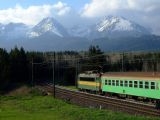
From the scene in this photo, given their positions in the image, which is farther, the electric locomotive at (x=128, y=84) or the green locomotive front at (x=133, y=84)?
the electric locomotive at (x=128, y=84)

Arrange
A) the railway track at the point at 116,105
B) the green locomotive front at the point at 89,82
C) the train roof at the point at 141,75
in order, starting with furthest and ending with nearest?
the green locomotive front at the point at 89,82
the train roof at the point at 141,75
the railway track at the point at 116,105

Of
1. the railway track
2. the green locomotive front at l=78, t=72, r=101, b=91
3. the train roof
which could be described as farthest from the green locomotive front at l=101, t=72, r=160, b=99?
the railway track

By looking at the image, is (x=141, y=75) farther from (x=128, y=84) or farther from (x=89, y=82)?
(x=89, y=82)

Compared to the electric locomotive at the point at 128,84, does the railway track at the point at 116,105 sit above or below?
below

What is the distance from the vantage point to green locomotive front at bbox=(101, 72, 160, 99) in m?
40.2

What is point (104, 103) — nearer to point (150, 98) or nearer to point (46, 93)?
point (150, 98)

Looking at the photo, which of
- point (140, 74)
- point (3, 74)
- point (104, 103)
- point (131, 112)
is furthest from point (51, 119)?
point (3, 74)

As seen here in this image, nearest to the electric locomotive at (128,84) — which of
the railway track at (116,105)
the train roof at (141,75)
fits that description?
the train roof at (141,75)

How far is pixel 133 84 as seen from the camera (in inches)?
1810

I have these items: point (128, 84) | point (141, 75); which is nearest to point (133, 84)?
point (128, 84)

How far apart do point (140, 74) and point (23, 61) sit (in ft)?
237

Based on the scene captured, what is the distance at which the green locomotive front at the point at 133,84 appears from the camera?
132 feet

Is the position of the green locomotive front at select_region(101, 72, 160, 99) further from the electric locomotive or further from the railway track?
the railway track

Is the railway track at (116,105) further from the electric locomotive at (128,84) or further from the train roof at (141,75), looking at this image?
the train roof at (141,75)
